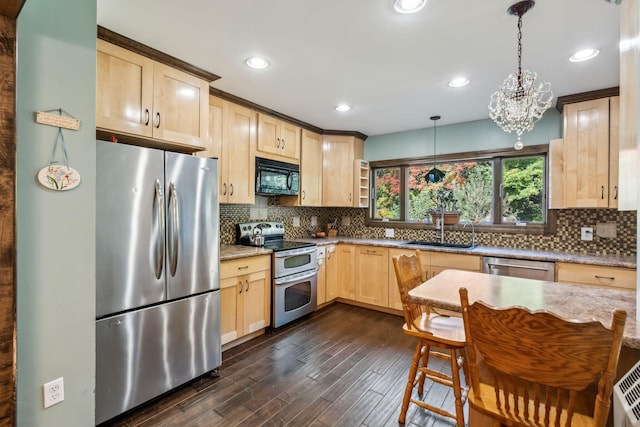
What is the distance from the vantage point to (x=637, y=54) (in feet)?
3.52

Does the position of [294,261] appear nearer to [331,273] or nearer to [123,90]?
[331,273]

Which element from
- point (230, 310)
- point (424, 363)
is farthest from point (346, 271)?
point (424, 363)

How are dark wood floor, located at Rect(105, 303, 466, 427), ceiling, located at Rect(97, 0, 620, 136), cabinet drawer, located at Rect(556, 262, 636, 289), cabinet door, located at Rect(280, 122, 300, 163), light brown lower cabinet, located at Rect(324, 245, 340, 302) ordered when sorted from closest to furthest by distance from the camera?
ceiling, located at Rect(97, 0, 620, 136) < dark wood floor, located at Rect(105, 303, 466, 427) < cabinet drawer, located at Rect(556, 262, 636, 289) < cabinet door, located at Rect(280, 122, 300, 163) < light brown lower cabinet, located at Rect(324, 245, 340, 302)

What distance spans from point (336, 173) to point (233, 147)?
5.45ft

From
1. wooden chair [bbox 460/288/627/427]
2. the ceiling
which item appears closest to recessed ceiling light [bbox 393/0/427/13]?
the ceiling

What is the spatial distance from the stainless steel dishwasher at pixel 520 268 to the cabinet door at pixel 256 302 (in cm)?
225

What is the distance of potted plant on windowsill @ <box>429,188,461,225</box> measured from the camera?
3655mm

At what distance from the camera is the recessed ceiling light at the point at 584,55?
208 cm

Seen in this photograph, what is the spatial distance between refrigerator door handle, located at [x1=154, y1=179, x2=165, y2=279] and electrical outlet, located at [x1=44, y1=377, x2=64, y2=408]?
69cm

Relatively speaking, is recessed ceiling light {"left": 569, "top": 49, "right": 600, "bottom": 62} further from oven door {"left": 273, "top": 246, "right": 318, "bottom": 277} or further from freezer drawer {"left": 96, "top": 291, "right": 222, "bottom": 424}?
freezer drawer {"left": 96, "top": 291, "right": 222, "bottom": 424}

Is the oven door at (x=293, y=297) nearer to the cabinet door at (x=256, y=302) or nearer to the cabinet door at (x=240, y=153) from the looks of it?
the cabinet door at (x=256, y=302)

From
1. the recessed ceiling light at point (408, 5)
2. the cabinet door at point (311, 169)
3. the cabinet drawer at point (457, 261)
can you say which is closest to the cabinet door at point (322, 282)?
the cabinet door at point (311, 169)

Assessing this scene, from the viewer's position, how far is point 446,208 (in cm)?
394

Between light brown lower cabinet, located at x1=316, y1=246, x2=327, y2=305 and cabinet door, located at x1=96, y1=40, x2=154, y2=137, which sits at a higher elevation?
cabinet door, located at x1=96, y1=40, x2=154, y2=137
